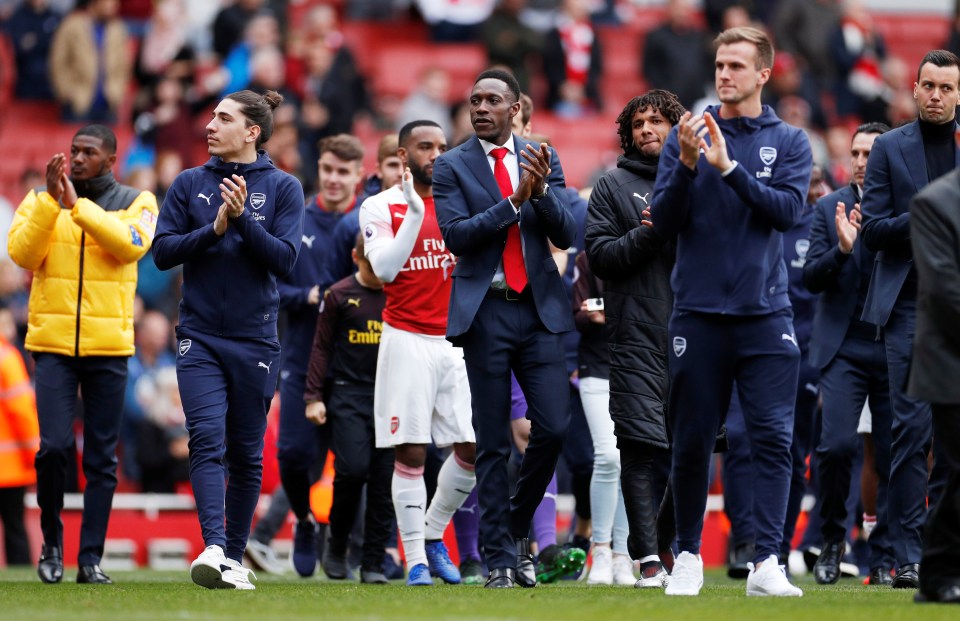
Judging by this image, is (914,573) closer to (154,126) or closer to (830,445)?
(830,445)

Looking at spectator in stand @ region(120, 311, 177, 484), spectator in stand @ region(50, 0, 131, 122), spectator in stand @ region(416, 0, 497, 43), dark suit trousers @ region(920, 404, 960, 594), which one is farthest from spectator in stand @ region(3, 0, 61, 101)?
dark suit trousers @ region(920, 404, 960, 594)

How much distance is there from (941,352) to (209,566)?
3650 millimetres

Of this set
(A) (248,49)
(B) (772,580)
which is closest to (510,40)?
(A) (248,49)

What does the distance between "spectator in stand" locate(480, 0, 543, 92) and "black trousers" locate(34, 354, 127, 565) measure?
10.9 m

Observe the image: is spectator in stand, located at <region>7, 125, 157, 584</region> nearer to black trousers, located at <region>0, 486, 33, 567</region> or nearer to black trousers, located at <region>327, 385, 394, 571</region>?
black trousers, located at <region>327, 385, 394, 571</region>

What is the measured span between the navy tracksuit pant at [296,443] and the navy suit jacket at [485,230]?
280cm

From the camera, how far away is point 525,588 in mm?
8797

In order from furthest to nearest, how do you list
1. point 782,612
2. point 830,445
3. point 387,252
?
point 830,445 < point 387,252 < point 782,612

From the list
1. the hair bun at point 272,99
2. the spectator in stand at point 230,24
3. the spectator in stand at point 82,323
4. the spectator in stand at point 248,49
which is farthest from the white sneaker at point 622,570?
the spectator in stand at point 230,24

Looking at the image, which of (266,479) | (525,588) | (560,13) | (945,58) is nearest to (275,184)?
(525,588)

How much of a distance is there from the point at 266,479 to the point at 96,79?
23.2 ft

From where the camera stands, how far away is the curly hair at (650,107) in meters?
9.10

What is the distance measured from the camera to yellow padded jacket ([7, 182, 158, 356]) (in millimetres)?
9617

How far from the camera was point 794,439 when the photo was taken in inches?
433
